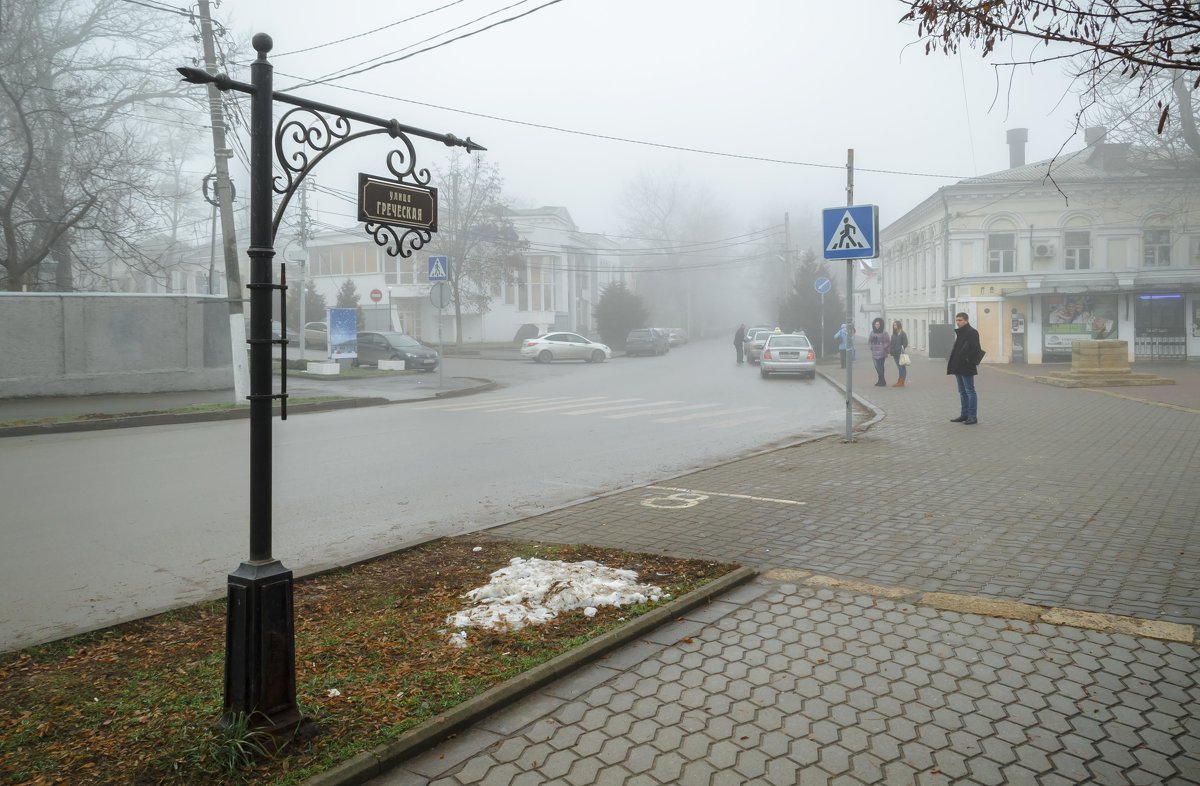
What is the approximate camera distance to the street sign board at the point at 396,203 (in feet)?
13.4

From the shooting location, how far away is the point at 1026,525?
6.77 m

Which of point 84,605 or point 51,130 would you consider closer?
point 84,605

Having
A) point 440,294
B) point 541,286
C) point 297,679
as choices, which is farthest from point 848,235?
point 541,286

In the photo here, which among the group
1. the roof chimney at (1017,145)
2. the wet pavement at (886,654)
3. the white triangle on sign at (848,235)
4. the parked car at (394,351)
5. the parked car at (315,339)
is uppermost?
the roof chimney at (1017,145)

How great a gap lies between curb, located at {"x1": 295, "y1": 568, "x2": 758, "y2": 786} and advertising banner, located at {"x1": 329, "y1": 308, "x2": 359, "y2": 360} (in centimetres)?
2504

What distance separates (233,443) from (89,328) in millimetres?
9410

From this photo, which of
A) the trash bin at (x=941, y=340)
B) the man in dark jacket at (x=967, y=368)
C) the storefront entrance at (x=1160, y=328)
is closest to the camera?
the man in dark jacket at (x=967, y=368)

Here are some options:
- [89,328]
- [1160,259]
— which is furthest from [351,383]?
[1160,259]

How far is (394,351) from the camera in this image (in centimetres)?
3262

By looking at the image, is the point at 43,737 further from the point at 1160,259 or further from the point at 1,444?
the point at 1160,259

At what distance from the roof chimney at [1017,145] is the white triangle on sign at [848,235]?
41.9 metres

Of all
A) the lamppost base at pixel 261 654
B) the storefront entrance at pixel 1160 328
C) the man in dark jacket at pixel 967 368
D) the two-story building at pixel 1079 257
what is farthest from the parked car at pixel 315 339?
the lamppost base at pixel 261 654

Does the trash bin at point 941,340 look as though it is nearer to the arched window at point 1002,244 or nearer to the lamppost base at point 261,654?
the arched window at point 1002,244

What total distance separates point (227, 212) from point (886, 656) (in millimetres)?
17205
